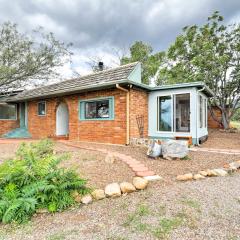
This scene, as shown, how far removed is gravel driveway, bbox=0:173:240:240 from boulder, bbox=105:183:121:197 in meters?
0.12

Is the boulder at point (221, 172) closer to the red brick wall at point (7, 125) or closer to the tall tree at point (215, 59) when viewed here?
the tall tree at point (215, 59)

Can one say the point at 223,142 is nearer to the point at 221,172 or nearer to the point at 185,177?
the point at 221,172

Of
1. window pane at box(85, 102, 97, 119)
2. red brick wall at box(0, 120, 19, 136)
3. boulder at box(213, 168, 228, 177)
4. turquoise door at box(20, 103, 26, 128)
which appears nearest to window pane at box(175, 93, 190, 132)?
window pane at box(85, 102, 97, 119)

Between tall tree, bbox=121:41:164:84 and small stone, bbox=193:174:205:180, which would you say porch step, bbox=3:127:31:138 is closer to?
small stone, bbox=193:174:205:180

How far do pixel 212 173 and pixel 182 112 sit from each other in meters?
5.53

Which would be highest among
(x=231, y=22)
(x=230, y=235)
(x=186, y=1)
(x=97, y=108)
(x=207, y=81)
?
(x=231, y=22)

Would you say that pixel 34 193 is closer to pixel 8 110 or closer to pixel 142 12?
pixel 142 12

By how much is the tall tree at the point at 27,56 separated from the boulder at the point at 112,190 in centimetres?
1413

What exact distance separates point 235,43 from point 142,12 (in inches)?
324

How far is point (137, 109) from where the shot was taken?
951 cm

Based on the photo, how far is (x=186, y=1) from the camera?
962cm

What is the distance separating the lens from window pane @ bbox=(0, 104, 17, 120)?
606 inches

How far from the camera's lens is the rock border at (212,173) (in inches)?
182

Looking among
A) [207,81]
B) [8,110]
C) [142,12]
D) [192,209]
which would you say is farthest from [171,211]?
[8,110]
